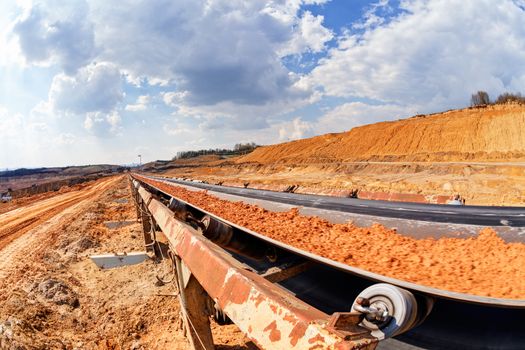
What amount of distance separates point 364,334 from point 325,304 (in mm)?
1037

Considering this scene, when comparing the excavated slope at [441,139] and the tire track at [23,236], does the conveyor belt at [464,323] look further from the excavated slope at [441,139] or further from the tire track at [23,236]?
the excavated slope at [441,139]

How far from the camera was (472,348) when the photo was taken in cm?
170

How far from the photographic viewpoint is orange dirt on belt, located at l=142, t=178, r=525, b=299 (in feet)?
7.05

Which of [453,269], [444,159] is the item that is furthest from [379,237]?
[444,159]

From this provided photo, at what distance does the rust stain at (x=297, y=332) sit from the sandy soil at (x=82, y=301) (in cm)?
354

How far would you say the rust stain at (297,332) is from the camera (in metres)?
1.44

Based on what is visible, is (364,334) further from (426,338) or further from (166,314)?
(166,314)

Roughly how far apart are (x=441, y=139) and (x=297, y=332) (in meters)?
40.2

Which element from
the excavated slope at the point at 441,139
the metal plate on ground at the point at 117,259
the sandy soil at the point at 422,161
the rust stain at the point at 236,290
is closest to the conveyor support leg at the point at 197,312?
the rust stain at the point at 236,290

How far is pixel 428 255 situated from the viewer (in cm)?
294

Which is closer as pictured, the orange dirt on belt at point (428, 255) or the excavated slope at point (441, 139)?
the orange dirt on belt at point (428, 255)

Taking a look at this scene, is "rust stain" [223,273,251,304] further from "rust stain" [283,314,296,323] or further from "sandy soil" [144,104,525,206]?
"sandy soil" [144,104,525,206]

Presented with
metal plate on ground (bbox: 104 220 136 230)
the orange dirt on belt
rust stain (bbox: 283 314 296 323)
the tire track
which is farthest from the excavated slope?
rust stain (bbox: 283 314 296 323)

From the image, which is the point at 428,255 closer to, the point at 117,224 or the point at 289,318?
the point at 289,318
